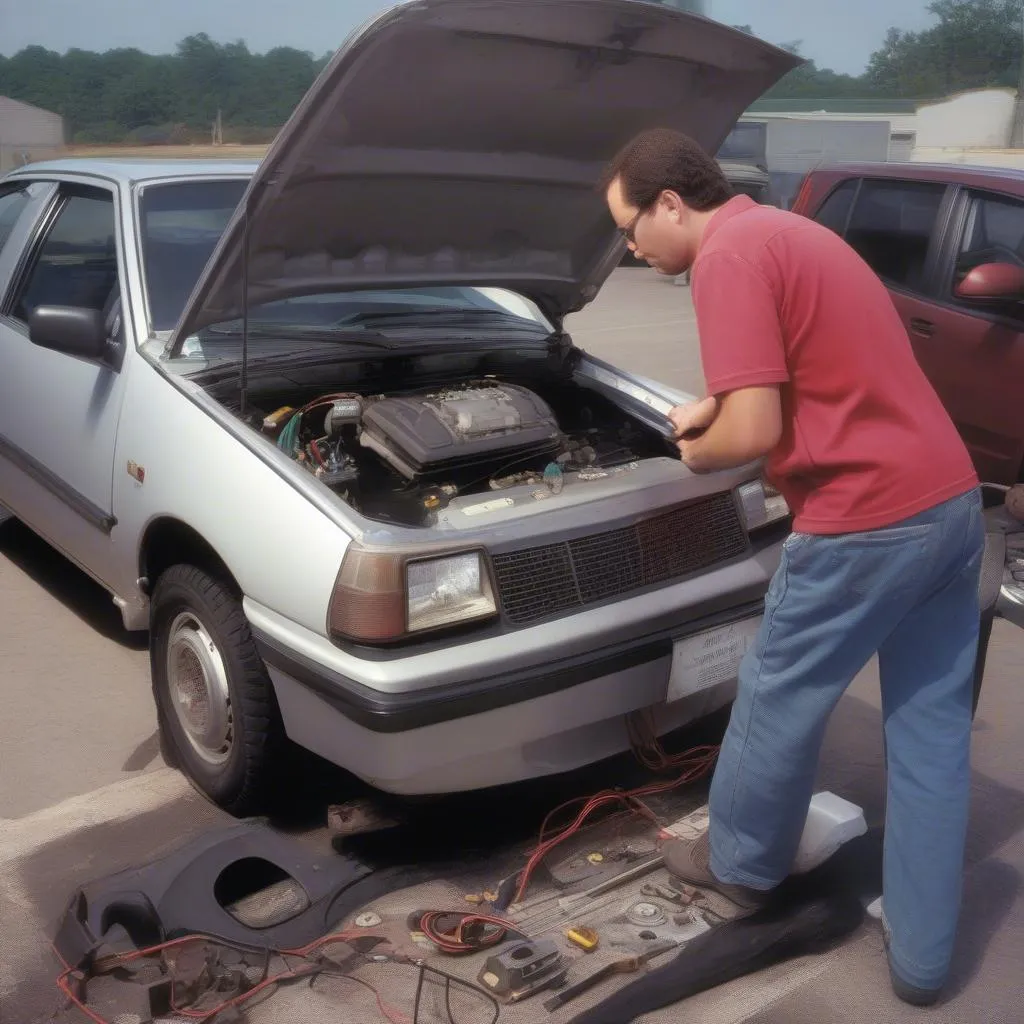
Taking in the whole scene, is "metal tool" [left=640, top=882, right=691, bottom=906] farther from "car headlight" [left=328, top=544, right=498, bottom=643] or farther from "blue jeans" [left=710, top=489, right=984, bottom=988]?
"car headlight" [left=328, top=544, right=498, bottom=643]

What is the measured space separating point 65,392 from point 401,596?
1792mm

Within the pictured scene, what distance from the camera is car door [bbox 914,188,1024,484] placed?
199 inches

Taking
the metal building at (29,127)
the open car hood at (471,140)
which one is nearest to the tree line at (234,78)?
the metal building at (29,127)

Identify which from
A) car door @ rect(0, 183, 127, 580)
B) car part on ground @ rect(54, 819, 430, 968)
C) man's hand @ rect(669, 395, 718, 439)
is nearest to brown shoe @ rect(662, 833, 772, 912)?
car part on ground @ rect(54, 819, 430, 968)

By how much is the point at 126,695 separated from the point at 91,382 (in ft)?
3.49

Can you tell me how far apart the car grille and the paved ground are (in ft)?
2.88

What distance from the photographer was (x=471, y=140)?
3.33 metres

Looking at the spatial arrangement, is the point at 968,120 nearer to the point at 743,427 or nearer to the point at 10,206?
the point at 10,206

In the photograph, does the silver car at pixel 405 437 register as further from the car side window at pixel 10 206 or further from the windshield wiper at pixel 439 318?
the car side window at pixel 10 206

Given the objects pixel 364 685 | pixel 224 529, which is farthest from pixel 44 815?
pixel 364 685

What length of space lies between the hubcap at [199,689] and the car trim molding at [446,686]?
29 centimetres

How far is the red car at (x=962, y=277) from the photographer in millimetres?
5051

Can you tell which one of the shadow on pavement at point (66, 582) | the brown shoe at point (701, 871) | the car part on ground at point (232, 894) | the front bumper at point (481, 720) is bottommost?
the shadow on pavement at point (66, 582)

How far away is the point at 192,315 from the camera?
325cm
